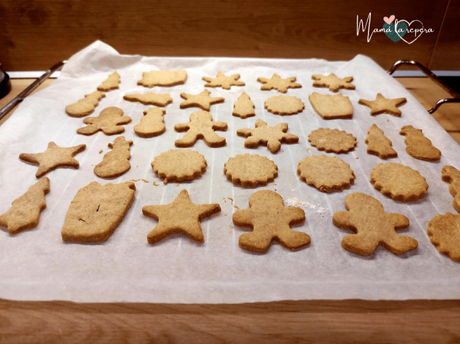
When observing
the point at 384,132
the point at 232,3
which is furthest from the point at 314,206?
the point at 232,3

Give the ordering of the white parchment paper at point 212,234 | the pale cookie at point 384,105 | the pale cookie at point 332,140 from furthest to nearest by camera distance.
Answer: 1. the pale cookie at point 384,105
2. the pale cookie at point 332,140
3. the white parchment paper at point 212,234

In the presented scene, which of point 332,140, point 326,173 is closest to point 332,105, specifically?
point 332,140

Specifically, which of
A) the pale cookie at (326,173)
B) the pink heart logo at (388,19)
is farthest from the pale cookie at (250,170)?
the pink heart logo at (388,19)

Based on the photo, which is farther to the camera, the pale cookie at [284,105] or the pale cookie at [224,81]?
the pale cookie at [224,81]

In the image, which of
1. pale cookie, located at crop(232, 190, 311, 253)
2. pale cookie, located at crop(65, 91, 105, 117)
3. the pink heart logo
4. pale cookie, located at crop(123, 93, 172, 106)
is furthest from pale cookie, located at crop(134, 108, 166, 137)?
the pink heart logo

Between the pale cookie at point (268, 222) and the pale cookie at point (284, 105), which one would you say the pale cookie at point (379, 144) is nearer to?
the pale cookie at point (284, 105)

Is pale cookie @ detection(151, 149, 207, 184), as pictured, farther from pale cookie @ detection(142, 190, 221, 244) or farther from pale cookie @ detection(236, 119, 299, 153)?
pale cookie @ detection(236, 119, 299, 153)
